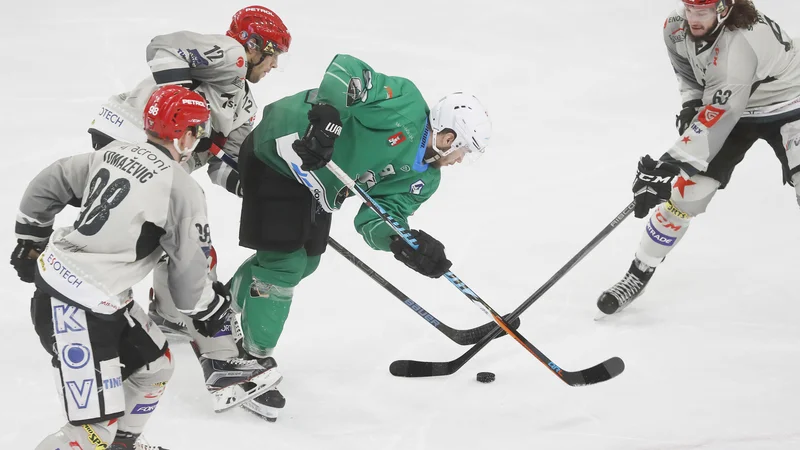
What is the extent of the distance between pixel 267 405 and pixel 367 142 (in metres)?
0.88

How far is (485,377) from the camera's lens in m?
3.11

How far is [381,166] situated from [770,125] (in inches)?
60.4

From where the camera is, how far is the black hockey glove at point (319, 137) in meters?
2.57

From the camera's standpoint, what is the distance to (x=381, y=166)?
2.79m

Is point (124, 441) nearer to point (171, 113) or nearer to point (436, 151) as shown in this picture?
point (171, 113)

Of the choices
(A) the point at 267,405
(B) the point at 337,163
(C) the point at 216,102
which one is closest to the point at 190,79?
(C) the point at 216,102

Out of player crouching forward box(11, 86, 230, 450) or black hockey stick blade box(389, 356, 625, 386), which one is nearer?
player crouching forward box(11, 86, 230, 450)

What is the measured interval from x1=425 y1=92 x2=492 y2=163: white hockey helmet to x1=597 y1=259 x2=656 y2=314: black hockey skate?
1147 mm

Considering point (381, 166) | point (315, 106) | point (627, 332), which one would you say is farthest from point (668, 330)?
point (315, 106)

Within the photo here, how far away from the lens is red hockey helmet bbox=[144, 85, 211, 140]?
2164mm

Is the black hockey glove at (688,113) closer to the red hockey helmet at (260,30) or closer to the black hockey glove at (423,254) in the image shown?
the black hockey glove at (423,254)

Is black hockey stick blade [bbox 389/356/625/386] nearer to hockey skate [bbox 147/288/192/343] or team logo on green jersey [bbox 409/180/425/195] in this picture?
team logo on green jersey [bbox 409/180/425/195]

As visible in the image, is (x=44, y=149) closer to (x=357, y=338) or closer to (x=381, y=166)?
(x=357, y=338)

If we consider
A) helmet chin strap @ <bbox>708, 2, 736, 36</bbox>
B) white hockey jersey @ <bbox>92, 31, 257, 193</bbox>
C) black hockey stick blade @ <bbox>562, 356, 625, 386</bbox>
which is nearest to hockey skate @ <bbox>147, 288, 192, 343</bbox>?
white hockey jersey @ <bbox>92, 31, 257, 193</bbox>
